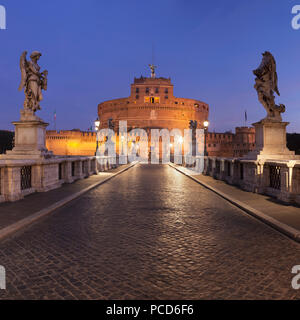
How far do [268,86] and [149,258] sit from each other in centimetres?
923

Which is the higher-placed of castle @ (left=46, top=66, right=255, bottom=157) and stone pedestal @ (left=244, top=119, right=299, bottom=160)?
castle @ (left=46, top=66, right=255, bottom=157)

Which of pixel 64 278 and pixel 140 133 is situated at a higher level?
pixel 140 133

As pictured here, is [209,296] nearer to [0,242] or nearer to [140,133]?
[0,242]

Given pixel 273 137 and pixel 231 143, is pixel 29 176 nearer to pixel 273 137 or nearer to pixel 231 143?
pixel 273 137

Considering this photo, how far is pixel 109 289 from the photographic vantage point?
295 centimetres

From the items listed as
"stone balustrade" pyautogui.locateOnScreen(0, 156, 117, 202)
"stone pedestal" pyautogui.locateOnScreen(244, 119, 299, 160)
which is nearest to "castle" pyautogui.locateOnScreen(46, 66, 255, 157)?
"stone balustrade" pyautogui.locateOnScreen(0, 156, 117, 202)

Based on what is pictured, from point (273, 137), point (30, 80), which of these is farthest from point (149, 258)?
point (30, 80)

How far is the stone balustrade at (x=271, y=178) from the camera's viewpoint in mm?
7516

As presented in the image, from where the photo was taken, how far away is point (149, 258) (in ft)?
12.6

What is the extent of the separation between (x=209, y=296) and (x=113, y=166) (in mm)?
25175

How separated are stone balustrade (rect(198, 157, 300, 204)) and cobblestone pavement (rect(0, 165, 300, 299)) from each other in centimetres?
204

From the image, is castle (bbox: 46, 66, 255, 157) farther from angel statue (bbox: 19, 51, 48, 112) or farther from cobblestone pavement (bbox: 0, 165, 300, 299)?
cobblestone pavement (bbox: 0, 165, 300, 299)

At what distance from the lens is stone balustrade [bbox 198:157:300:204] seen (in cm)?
752

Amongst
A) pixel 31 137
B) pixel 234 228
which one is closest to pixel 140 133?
pixel 31 137
